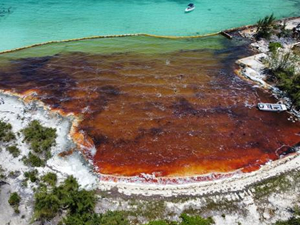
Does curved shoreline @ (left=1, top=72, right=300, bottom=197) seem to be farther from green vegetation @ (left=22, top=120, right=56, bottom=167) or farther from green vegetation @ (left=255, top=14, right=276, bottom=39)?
green vegetation @ (left=255, top=14, right=276, bottom=39)

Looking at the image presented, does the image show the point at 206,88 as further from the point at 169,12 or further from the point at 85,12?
the point at 85,12

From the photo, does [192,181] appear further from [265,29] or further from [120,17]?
[120,17]

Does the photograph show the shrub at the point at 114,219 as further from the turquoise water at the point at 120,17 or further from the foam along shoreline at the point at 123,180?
the turquoise water at the point at 120,17

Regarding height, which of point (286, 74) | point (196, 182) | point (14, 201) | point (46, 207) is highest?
point (286, 74)

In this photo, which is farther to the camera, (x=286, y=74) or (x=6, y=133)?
(x=286, y=74)

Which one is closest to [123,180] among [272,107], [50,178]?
[50,178]
